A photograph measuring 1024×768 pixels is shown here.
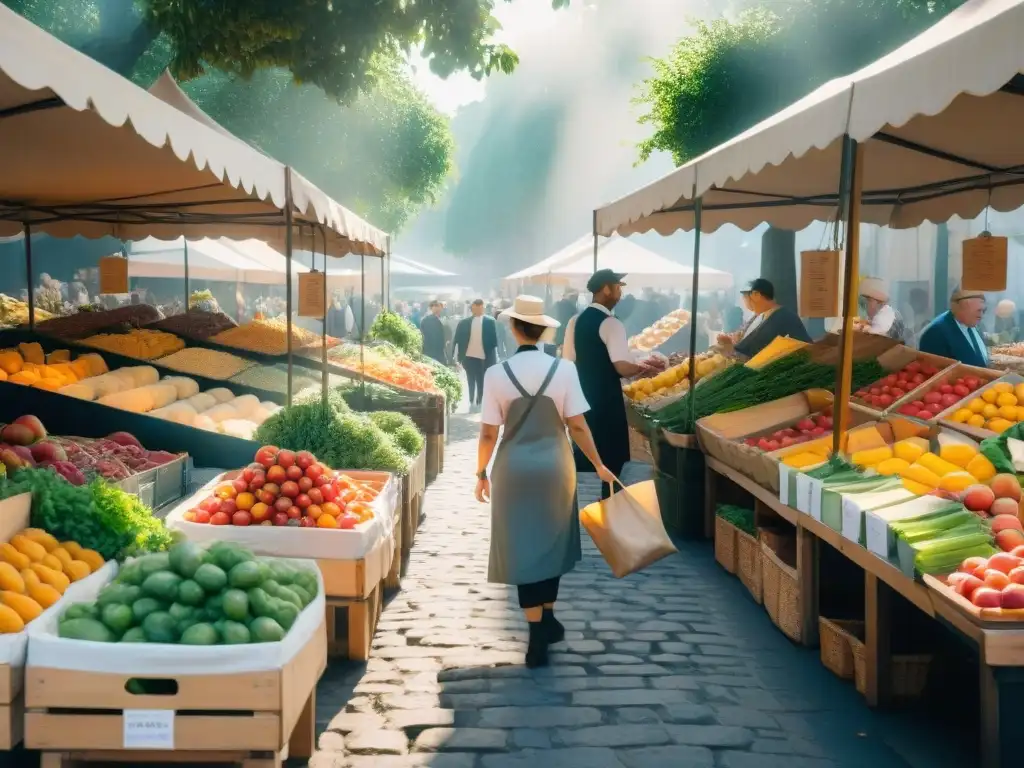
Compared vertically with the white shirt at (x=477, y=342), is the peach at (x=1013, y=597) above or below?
below

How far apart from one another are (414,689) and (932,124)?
456 centimetres

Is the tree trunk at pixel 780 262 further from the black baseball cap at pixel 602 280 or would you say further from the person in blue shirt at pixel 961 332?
the black baseball cap at pixel 602 280

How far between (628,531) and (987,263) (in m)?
3.52

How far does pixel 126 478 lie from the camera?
6.25 meters

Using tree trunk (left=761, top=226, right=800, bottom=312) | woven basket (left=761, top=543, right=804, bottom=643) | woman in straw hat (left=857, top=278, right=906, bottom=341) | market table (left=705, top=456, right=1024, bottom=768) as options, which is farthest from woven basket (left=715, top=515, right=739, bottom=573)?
tree trunk (left=761, top=226, right=800, bottom=312)

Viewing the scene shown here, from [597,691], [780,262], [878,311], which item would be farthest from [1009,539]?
[780,262]

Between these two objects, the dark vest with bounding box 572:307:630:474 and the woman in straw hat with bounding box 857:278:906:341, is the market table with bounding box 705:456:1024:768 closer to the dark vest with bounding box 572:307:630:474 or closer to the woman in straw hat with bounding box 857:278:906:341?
the dark vest with bounding box 572:307:630:474

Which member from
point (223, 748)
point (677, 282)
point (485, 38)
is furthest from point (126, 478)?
point (677, 282)

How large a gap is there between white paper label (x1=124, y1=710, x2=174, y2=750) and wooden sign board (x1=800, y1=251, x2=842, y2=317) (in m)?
3.91

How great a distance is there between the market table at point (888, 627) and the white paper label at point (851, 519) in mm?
50

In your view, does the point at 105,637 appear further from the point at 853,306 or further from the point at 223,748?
the point at 853,306

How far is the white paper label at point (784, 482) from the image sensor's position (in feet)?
20.8

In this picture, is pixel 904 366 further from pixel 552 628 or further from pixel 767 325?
pixel 552 628

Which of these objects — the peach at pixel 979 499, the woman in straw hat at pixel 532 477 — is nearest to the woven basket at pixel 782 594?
the peach at pixel 979 499
